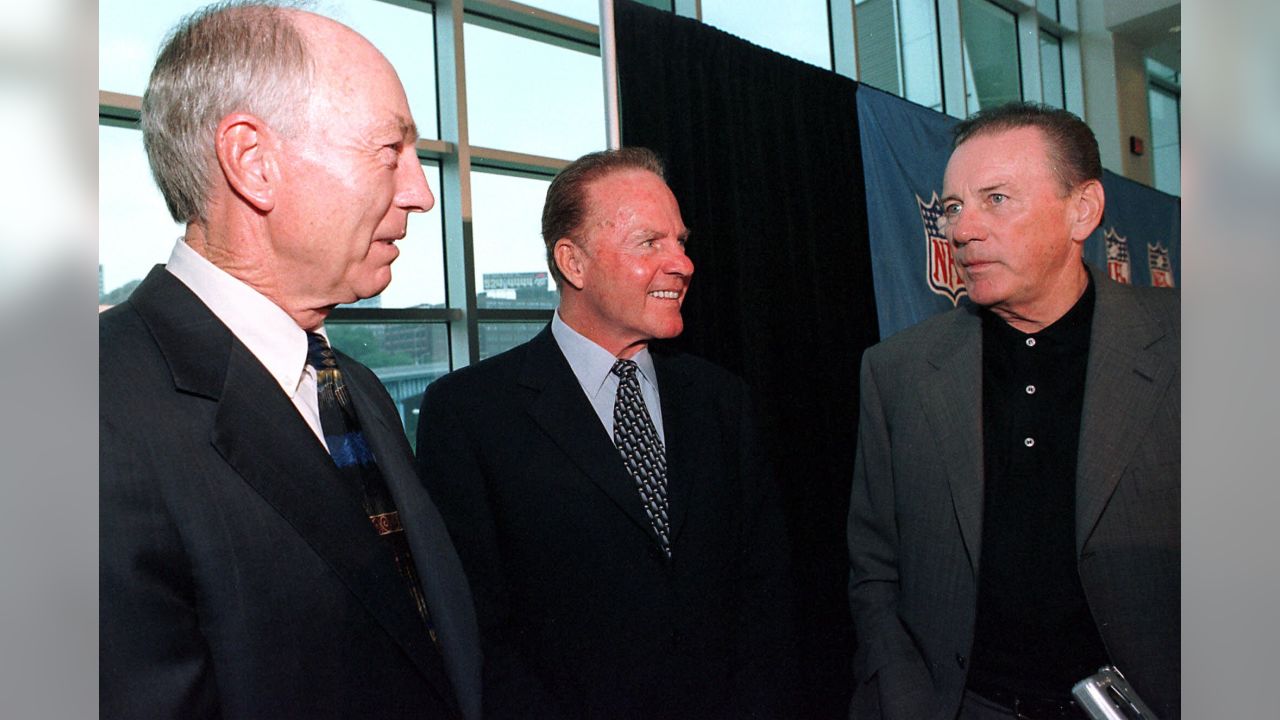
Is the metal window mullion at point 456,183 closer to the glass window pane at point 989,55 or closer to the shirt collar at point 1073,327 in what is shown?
the shirt collar at point 1073,327

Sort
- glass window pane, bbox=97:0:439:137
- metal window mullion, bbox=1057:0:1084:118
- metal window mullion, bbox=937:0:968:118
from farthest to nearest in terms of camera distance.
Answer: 1. metal window mullion, bbox=1057:0:1084:118
2. metal window mullion, bbox=937:0:968:118
3. glass window pane, bbox=97:0:439:137

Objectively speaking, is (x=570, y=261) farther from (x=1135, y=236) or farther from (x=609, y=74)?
(x=1135, y=236)

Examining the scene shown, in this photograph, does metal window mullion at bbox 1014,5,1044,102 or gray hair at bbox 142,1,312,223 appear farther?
metal window mullion at bbox 1014,5,1044,102

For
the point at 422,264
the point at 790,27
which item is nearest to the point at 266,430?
the point at 422,264

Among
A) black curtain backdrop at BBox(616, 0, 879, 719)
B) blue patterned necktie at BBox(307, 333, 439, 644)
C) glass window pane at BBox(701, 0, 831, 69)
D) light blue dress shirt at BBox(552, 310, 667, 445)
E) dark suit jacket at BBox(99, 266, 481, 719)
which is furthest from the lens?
glass window pane at BBox(701, 0, 831, 69)

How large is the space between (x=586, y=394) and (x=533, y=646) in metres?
0.54

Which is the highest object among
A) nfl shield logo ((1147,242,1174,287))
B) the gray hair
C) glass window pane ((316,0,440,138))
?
glass window pane ((316,0,440,138))

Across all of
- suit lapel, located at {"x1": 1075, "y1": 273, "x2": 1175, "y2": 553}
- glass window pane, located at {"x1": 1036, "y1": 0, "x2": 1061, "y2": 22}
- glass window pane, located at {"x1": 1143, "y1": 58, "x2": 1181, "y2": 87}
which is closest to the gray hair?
suit lapel, located at {"x1": 1075, "y1": 273, "x2": 1175, "y2": 553}

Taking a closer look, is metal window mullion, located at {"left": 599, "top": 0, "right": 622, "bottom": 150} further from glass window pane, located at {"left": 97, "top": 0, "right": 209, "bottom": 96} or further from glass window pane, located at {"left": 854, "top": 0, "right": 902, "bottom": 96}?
glass window pane, located at {"left": 854, "top": 0, "right": 902, "bottom": 96}

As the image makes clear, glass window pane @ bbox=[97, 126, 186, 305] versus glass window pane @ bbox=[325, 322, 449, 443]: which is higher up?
glass window pane @ bbox=[97, 126, 186, 305]

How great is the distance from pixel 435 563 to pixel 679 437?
0.80 metres

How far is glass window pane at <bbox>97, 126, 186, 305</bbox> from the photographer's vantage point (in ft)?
8.71
